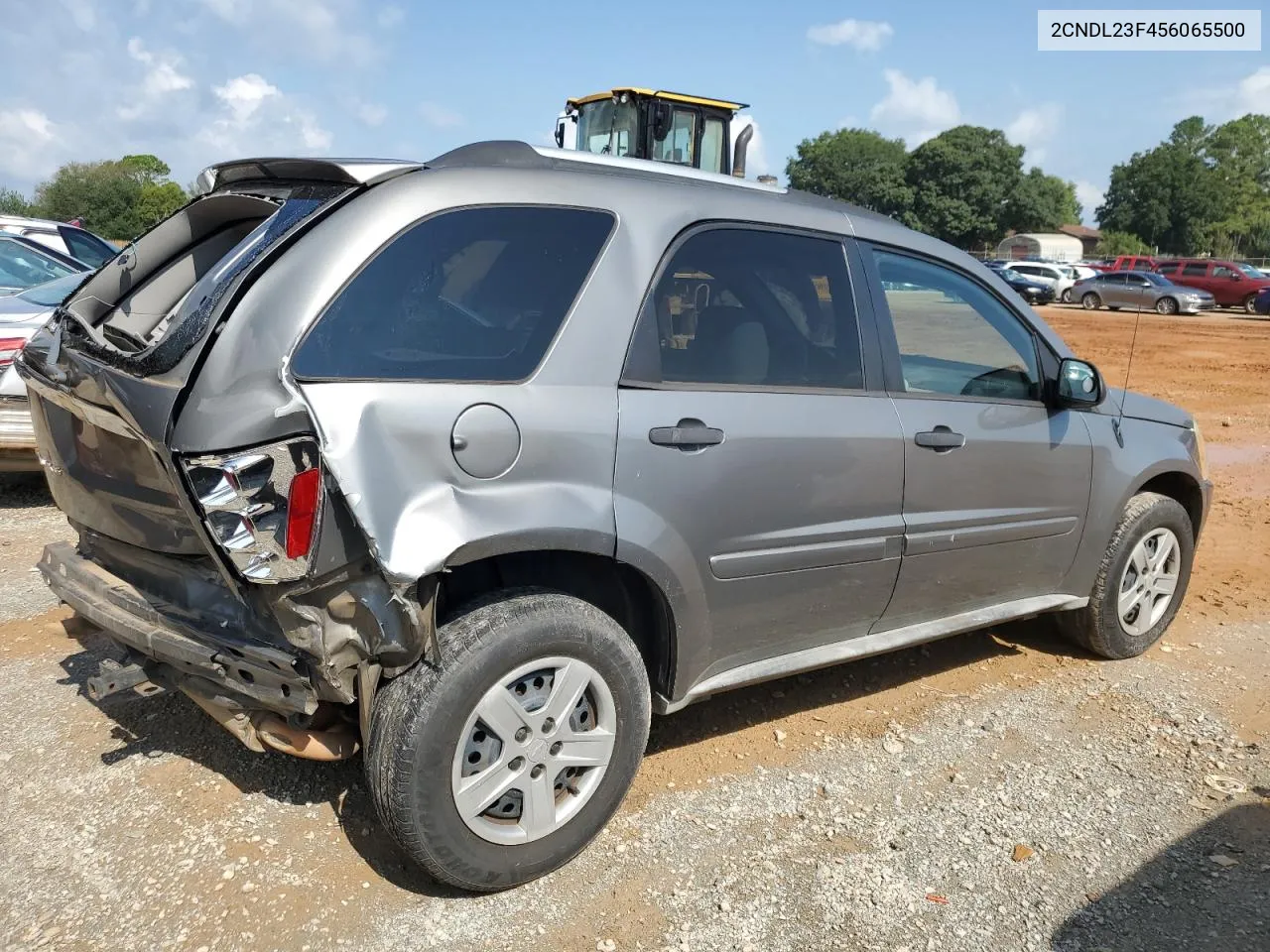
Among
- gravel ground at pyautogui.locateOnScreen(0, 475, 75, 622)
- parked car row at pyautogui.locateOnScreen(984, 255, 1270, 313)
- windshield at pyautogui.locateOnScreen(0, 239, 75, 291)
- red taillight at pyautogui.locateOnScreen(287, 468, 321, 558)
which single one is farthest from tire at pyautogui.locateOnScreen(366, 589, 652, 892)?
parked car row at pyautogui.locateOnScreen(984, 255, 1270, 313)

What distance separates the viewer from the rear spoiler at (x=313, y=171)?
104 inches

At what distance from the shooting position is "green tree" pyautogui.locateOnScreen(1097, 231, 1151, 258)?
73375 mm

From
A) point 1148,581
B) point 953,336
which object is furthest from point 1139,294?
point 953,336

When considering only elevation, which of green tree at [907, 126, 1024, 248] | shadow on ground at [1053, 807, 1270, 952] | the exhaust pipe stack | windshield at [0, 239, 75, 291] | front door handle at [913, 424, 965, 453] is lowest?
shadow on ground at [1053, 807, 1270, 952]

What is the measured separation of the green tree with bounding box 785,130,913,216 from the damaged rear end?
8547 centimetres

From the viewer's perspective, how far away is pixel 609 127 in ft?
47.9

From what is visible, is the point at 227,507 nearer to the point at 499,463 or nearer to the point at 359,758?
the point at 499,463

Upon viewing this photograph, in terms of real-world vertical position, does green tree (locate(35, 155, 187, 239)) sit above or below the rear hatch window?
above

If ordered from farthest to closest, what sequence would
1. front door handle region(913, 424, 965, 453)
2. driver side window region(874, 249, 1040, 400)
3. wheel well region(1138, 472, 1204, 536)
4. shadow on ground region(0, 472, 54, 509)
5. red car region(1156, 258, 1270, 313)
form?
red car region(1156, 258, 1270, 313), shadow on ground region(0, 472, 54, 509), wheel well region(1138, 472, 1204, 536), driver side window region(874, 249, 1040, 400), front door handle region(913, 424, 965, 453)

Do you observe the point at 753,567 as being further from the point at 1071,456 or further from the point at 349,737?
the point at 1071,456

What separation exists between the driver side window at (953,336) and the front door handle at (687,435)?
96 cm

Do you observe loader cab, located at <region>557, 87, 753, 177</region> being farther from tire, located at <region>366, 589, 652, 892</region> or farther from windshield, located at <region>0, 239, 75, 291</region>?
tire, located at <region>366, 589, 652, 892</region>

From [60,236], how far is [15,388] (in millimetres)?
3679

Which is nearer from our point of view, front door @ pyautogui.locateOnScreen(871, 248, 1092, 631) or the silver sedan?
front door @ pyautogui.locateOnScreen(871, 248, 1092, 631)
